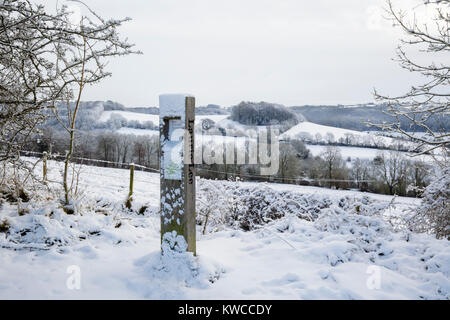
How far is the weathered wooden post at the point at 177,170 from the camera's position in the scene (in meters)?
3.64

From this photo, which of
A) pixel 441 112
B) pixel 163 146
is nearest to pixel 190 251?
pixel 163 146

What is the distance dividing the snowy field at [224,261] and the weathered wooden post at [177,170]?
0.96ft

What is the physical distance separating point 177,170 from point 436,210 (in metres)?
4.55

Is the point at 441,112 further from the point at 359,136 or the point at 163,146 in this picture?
the point at 359,136

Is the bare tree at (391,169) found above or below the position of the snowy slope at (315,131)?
below

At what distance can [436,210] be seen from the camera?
518 cm

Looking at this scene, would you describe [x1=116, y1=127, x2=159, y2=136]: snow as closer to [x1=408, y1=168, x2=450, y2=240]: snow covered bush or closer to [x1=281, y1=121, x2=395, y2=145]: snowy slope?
[x1=281, y1=121, x2=395, y2=145]: snowy slope

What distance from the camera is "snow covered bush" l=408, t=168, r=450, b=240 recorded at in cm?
506

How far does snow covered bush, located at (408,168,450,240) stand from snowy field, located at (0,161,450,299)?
90 centimetres

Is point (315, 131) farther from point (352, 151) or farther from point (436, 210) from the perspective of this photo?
point (436, 210)

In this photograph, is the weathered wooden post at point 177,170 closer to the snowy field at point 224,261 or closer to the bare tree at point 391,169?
the snowy field at point 224,261

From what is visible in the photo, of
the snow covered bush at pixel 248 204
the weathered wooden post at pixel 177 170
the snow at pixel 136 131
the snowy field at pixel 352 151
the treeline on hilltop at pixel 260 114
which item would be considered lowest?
the snow covered bush at pixel 248 204

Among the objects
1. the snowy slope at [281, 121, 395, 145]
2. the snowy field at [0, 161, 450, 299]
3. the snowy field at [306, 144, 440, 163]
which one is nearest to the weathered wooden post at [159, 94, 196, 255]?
the snowy field at [0, 161, 450, 299]

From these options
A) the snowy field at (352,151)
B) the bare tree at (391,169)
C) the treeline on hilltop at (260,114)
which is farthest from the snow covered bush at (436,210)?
the treeline on hilltop at (260,114)
